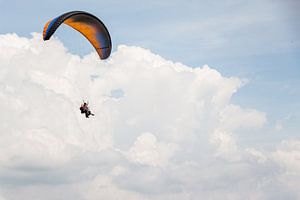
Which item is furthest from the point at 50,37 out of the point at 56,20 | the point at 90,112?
the point at 90,112

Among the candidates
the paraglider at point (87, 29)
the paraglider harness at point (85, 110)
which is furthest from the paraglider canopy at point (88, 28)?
the paraglider harness at point (85, 110)

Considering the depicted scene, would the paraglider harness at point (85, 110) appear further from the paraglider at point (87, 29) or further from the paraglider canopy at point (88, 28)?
the paraglider canopy at point (88, 28)

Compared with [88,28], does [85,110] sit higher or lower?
lower

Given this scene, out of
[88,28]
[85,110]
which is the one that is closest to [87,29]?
[88,28]

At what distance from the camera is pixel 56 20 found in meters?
73.5

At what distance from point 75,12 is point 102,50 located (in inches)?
369

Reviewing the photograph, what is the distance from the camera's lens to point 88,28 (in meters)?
82.1

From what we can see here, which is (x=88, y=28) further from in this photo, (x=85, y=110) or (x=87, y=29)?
(x=85, y=110)

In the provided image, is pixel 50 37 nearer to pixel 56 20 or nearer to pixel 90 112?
pixel 56 20

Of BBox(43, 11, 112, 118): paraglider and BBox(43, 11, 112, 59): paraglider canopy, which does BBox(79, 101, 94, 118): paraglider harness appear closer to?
BBox(43, 11, 112, 118): paraglider

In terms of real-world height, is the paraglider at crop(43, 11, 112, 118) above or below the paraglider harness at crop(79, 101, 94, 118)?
above

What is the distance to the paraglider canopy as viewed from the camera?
7306 centimetres

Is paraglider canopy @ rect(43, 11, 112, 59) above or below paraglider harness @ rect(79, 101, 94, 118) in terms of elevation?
above

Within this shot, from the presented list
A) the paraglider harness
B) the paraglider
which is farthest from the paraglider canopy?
the paraglider harness
